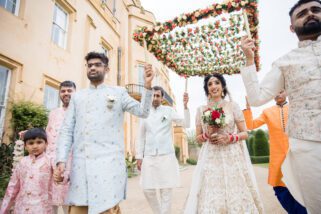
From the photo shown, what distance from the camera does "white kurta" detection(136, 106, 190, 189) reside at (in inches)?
168

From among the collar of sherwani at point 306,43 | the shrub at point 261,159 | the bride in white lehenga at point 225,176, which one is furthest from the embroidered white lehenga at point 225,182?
the shrub at point 261,159

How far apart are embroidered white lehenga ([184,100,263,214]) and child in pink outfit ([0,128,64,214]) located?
187cm

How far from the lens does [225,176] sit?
315cm

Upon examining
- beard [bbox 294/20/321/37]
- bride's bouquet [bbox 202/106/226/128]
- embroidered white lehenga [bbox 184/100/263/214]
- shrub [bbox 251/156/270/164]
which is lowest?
shrub [bbox 251/156/270/164]

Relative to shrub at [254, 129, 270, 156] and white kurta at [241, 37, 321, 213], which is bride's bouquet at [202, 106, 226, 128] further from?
shrub at [254, 129, 270, 156]

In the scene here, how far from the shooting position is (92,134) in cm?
254

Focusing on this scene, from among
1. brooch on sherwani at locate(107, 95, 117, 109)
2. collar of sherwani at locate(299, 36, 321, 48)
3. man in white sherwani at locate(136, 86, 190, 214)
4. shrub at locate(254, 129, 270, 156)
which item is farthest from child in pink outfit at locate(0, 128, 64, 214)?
shrub at locate(254, 129, 270, 156)

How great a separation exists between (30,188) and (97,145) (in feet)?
4.27

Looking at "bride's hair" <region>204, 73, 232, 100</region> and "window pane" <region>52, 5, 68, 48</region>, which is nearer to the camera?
"bride's hair" <region>204, 73, 232, 100</region>

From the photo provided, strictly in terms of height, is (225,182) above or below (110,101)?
below

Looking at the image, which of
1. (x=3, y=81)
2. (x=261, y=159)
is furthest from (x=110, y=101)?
(x=261, y=159)

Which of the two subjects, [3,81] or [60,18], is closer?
[3,81]

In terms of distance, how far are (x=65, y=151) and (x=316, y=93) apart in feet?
7.69

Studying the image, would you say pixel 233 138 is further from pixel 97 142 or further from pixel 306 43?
pixel 97 142
